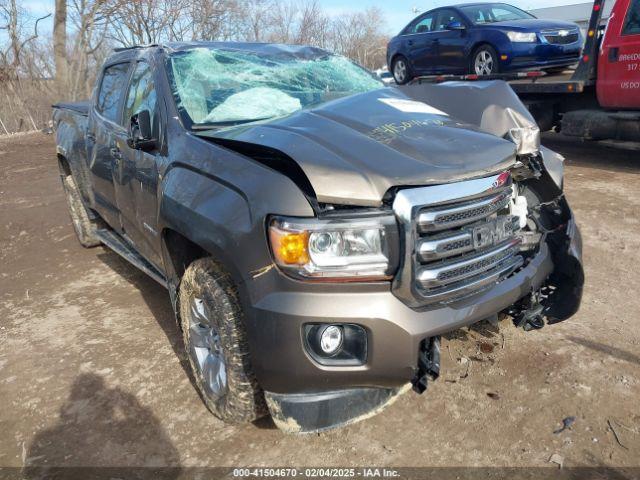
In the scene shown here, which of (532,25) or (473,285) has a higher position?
(532,25)

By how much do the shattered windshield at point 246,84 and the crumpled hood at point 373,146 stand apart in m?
0.35

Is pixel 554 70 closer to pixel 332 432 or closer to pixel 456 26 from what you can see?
pixel 456 26

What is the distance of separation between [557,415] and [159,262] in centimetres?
239

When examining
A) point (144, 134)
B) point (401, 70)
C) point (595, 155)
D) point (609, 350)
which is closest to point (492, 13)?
point (401, 70)

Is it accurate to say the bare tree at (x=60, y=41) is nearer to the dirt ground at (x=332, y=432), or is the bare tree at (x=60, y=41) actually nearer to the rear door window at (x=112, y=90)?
the rear door window at (x=112, y=90)

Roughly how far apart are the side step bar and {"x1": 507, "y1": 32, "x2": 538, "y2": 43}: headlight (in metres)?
7.40

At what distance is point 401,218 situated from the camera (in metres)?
2.05

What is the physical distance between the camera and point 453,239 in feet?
7.14

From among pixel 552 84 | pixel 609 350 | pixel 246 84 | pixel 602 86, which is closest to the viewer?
pixel 609 350

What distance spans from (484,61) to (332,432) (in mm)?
8715

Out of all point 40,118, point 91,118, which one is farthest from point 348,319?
point 40,118

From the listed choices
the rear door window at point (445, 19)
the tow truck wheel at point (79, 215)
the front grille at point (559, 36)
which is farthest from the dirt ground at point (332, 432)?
the rear door window at point (445, 19)

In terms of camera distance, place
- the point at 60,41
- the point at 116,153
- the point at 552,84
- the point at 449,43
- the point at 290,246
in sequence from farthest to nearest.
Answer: the point at 60,41 < the point at 449,43 < the point at 552,84 < the point at 116,153 < the point at 290,246

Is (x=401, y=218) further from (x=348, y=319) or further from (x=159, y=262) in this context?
(x=159, y=262)
